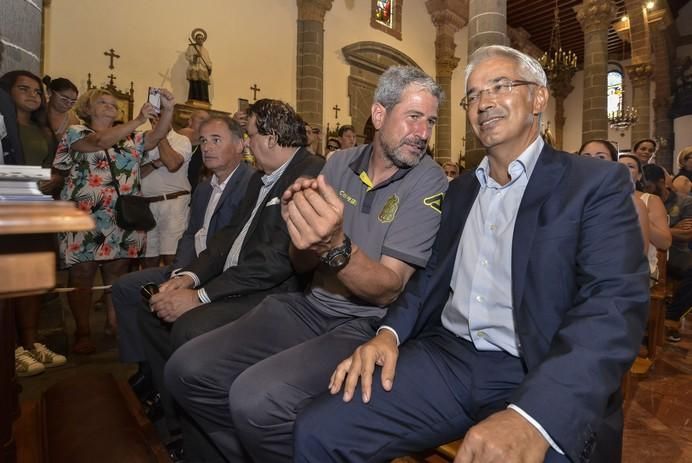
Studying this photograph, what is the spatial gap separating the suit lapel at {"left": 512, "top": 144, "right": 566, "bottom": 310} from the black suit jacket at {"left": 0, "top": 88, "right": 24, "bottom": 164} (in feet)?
8.02

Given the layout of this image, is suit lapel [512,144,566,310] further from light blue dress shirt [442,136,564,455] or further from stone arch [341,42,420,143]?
stone arch [341,42,420,143]

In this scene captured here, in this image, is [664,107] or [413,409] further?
[664,107]

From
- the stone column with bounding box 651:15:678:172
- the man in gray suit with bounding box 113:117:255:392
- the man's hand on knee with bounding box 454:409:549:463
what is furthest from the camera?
the stone column with bounding box 651:15:678:172

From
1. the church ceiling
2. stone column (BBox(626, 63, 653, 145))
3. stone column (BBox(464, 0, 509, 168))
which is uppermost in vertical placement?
the church ceiling

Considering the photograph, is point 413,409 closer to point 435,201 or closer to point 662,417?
point 435,201

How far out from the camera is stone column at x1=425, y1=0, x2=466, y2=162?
523 inches

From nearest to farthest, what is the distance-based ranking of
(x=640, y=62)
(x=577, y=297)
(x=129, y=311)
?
(x=577, y=297) → (x=129, y=311) → (x=640, y=62)

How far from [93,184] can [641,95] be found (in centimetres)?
1614

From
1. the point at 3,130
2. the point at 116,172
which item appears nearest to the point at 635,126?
the point at 116,172

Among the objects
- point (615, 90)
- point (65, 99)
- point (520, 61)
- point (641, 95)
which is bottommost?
point (520, 61)

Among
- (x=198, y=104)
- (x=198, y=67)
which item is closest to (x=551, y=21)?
(x=198, y=67)

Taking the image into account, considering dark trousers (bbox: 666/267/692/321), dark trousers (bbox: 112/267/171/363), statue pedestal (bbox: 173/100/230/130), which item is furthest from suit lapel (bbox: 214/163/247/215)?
statue pedestal (bbox: 173/100/230/130)

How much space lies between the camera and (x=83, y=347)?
3.44 metres

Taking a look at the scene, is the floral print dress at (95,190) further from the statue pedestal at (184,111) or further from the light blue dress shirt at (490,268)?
the statue pedestal at (184,111)
